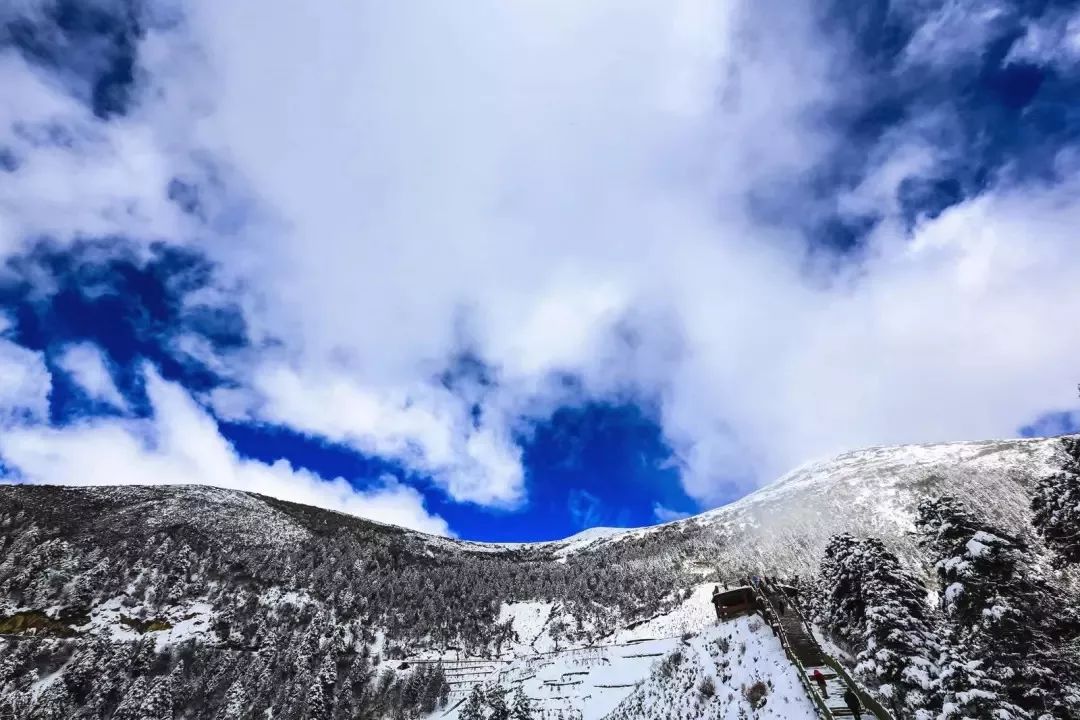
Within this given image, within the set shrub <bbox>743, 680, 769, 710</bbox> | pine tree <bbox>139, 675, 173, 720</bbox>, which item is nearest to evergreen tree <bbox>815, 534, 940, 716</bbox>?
shrub <bbox>743, 680, 769, 710</bbox>

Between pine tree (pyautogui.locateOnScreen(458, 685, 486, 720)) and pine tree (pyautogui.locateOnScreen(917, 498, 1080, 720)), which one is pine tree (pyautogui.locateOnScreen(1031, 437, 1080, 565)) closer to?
pine tree (pyautogui.locateOnScreen(917, 498, 1080, 720))

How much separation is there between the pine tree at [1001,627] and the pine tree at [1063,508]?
1.76m

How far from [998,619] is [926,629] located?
13.8 ft

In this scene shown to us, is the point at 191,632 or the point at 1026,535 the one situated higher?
the point at 1026,535

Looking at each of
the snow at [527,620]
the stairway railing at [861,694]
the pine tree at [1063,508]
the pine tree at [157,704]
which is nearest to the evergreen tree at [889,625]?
the stairway railing at [861,694]

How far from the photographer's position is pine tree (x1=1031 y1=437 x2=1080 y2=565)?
1600 centimetres

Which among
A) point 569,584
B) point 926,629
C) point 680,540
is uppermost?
point 680,540

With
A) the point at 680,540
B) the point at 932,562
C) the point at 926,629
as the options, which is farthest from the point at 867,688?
the point at 680,540

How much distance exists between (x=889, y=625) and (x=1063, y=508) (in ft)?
28.4

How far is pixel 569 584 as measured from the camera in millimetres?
147250

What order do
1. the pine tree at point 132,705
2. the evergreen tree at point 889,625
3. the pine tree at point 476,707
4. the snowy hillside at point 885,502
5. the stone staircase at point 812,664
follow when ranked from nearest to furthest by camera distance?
the stone staircase at point 812,664, the evergreen tree at point 889,625, the pine tree at point 476,707, the pine tree at point 132,705, the snowy hillside at point 885,502

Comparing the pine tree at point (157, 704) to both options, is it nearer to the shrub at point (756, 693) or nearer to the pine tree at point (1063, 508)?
the shrub at point (756, 693)

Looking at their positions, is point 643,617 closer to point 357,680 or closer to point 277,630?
point 357,680

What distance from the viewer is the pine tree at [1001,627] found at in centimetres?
1803
